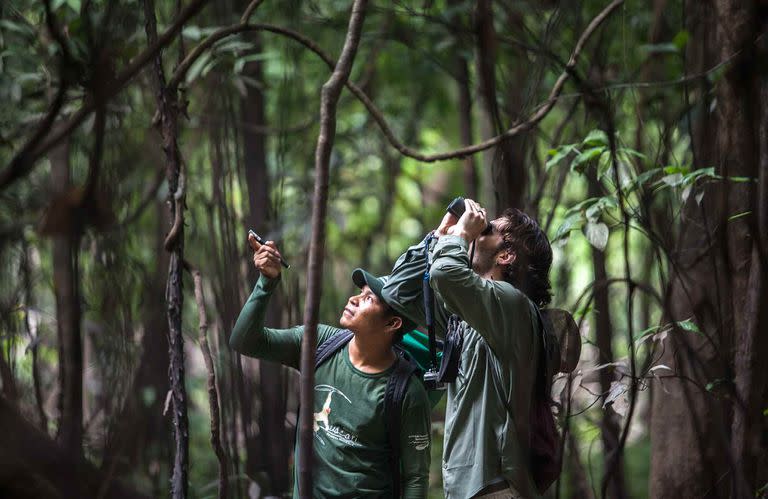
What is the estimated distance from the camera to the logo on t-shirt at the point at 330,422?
6.50ft

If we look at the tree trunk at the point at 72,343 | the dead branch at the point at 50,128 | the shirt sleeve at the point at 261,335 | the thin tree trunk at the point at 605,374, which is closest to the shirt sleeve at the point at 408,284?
the shirt sleeve at the point at 261,335

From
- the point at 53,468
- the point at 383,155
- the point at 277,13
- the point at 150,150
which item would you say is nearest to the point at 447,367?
the point at 53,468

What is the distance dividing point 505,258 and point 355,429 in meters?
0.56

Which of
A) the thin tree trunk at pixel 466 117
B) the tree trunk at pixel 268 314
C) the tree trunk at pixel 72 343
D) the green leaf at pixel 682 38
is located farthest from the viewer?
the thin tree trunk at pixel 466 117

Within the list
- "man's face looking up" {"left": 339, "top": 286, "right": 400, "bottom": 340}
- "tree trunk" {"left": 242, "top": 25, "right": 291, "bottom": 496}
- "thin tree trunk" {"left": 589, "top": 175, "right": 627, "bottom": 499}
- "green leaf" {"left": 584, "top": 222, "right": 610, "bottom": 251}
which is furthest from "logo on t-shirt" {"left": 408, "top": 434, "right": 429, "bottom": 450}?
"tree trunk" {"left": 242, "top": 25, "right": 291, "bottom": 496}

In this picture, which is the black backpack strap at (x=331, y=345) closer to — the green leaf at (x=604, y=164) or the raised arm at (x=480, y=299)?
the raised arm at (x=480, y=299)

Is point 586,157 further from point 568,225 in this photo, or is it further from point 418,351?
point 418,351

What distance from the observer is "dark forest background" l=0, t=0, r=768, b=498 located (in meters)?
1.10

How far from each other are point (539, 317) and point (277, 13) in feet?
11.1

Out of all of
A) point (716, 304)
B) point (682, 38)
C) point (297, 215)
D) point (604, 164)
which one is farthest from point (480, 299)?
point (297, 215)

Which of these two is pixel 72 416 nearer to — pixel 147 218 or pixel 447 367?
pixel 447 367

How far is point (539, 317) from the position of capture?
1.84 metres

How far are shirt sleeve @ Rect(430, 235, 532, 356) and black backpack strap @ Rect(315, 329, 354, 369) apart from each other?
461 mm

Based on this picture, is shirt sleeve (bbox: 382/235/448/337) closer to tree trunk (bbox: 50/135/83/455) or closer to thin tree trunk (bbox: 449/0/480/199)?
tree trunk (bbox: 50/135/83/455)
